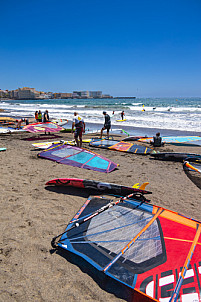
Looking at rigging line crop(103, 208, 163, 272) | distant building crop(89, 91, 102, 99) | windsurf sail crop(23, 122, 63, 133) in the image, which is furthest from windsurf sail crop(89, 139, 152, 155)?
distant building crop(89, 91, 102, 99)

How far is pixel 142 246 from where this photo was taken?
2771 mm

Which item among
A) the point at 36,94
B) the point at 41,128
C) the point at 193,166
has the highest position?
the point at 36,94

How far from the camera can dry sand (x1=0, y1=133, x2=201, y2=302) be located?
92.4 inches

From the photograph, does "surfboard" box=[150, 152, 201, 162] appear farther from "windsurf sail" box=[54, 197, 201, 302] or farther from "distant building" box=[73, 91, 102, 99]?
"distant building" box=[73, 91, 102, 99]

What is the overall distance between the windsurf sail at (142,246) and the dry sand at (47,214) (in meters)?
0.23

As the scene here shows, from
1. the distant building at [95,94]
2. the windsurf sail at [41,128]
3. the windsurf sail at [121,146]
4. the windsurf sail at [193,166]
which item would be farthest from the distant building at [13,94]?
the windsurf sail at [193,166]

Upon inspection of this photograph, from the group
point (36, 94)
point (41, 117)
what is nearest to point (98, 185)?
point (41, 117)

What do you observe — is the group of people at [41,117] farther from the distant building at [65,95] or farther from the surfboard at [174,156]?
the distant building at [65,95]

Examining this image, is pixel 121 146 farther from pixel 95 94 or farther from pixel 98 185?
pixel 95 94

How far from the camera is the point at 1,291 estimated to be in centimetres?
228

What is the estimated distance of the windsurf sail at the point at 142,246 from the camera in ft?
7.29

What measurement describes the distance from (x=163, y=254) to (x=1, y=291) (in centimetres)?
200

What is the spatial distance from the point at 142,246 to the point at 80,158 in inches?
176

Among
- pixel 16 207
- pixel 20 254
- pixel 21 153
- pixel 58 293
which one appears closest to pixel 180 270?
pixel 58 293
